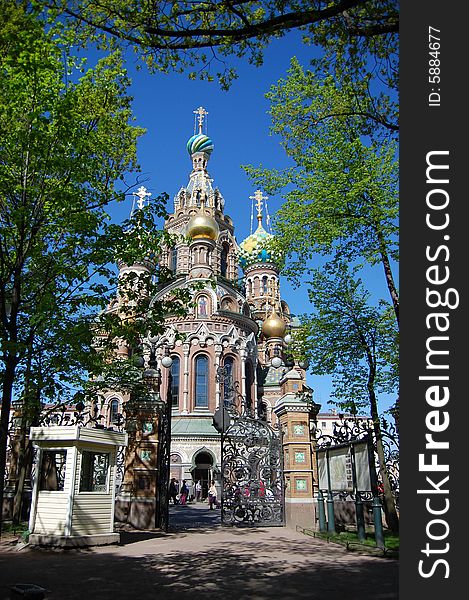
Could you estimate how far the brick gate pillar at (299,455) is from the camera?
14.5 meters

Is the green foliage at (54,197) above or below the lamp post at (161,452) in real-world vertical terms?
above

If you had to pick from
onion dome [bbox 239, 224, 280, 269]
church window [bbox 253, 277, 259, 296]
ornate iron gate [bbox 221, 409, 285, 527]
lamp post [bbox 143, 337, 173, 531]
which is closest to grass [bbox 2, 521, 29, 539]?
lamp post [bbox 143, 337, 173, 531]

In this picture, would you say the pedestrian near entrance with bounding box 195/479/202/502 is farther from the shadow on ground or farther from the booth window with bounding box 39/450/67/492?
the shadow on ground

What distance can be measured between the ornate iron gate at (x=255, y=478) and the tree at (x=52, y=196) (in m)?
5.29

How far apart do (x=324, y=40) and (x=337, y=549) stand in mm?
9286

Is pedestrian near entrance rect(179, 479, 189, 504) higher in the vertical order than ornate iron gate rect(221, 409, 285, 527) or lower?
lower

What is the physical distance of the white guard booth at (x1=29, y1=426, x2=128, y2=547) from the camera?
1061 cm

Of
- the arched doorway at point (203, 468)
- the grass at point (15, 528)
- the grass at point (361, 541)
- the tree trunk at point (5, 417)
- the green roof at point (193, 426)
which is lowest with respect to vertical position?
the grass at point (361, 541)

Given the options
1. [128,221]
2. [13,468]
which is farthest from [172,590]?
[13,468]

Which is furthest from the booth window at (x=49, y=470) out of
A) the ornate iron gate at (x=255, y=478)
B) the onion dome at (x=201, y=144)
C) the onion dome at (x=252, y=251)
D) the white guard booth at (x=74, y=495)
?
the onion dome at (x=201, y=144)

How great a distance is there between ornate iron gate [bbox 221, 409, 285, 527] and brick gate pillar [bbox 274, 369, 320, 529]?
0.29 metres

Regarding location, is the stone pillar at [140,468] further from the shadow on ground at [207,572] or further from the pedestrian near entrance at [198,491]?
the pedestrian near entrance at [198,491]

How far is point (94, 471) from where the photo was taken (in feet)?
38.8

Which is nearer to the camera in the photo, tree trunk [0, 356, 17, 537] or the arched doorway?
tree trunk [0, 356, 17, 537]
